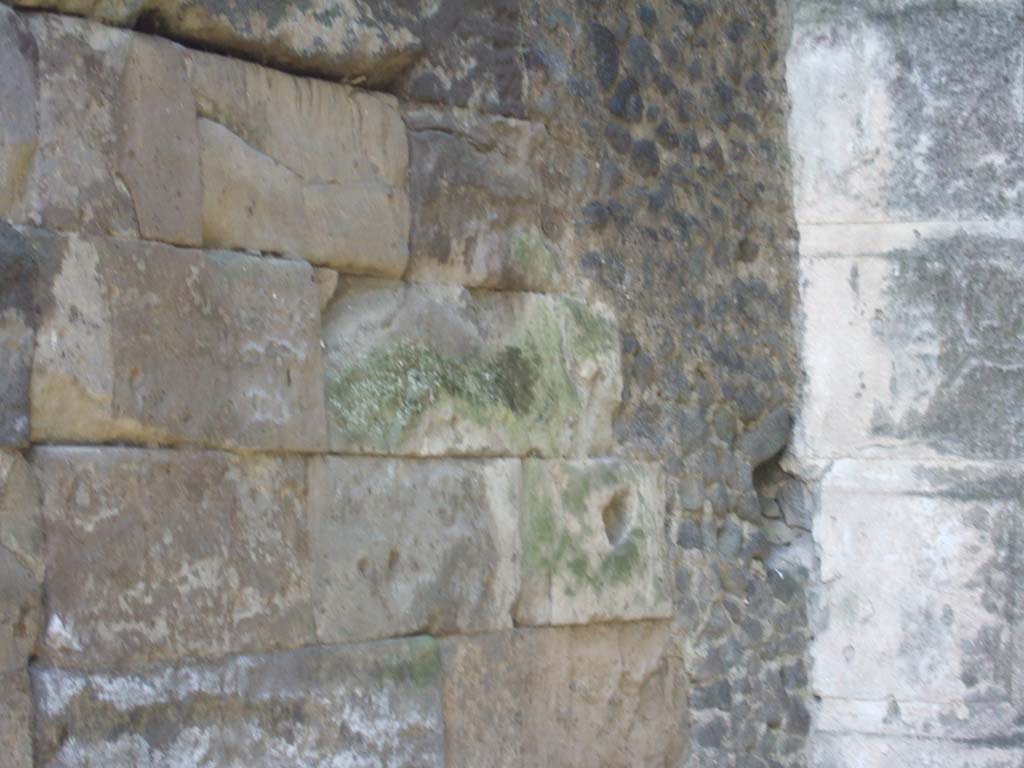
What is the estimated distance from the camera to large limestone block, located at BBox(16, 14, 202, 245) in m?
2.77

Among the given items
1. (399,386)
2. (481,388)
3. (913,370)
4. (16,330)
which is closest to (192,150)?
(16,330)

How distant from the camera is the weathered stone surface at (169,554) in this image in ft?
8.89

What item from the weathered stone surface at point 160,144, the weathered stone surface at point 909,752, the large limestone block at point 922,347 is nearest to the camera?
the weathered stone surface at point 160,144

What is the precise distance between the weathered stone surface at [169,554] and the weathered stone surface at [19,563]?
0.09 feet

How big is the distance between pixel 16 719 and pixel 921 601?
9.09 ft

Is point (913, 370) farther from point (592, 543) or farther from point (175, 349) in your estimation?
point (175, 349)

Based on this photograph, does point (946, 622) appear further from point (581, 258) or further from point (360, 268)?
point (360, 268)

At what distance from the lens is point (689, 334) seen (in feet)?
13.8

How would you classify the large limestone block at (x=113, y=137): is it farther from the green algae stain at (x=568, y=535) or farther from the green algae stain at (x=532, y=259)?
the green algae stain at (x=568, y=535)

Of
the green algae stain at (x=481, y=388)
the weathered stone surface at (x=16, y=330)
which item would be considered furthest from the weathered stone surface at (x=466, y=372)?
the weathered stone surface at (x=16, y=330)

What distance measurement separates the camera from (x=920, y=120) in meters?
4.58

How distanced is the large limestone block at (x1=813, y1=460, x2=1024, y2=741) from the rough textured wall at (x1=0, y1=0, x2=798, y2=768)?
0.45 ft

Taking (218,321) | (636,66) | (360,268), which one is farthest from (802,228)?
(218,321)

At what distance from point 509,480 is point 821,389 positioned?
1.38 m
